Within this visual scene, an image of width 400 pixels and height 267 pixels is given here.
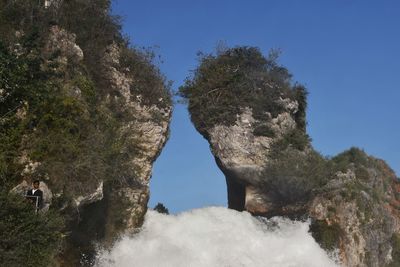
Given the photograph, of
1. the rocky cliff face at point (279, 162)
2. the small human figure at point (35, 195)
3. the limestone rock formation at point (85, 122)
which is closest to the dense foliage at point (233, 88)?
the rocky cliff face at point (279, 162)

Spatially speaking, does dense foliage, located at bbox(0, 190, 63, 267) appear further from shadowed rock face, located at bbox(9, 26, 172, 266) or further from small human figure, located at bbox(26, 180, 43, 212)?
shadowed rock face, located at bbox(9, 26, 172, 266)

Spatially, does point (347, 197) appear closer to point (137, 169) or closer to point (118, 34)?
point (137, 169)

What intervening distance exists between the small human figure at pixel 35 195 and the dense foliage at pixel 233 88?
18580 mm

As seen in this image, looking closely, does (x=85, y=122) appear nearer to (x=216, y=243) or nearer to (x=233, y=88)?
(x=216, y=243)

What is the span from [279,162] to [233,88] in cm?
594

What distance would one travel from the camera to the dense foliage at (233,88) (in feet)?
107

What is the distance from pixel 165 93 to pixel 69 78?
8285mm

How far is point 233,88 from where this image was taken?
109ft

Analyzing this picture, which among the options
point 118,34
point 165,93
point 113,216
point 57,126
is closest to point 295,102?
point 165,93

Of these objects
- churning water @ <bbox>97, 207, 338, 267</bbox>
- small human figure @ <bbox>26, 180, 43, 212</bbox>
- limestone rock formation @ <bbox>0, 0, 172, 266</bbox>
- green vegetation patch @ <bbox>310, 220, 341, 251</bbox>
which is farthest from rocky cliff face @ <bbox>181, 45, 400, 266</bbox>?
small human figure @ <bbox>26, 180, 43, 212</bbox>

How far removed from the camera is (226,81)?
3312 cm

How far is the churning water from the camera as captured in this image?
2425 cm

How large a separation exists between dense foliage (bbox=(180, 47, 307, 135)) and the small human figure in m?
18.6

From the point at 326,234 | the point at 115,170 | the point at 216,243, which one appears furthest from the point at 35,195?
the point at 326,234
